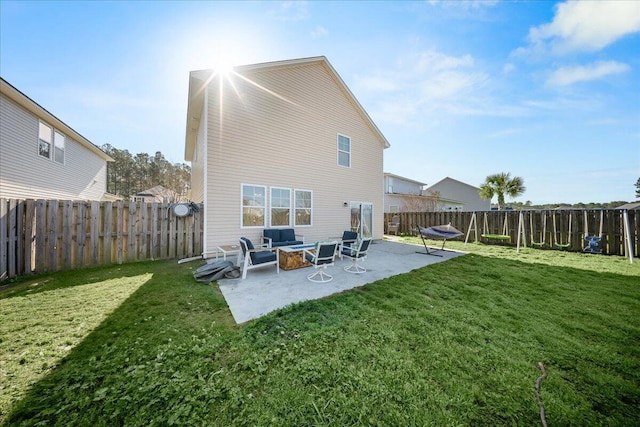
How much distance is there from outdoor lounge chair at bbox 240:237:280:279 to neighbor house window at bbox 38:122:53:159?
11.4 m

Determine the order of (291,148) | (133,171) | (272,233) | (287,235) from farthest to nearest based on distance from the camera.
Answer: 1. (133,171)
2. (291,148)
3. (287,235)
4. (272,233)

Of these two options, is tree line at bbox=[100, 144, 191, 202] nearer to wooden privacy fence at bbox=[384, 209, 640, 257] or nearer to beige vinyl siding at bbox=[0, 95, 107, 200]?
beige vinyl siding at bbox=[0, 95, 107, 200]

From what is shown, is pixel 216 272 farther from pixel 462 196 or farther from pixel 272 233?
pixel 462 196

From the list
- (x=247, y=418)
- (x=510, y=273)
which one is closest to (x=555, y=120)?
(x=510, y=273)

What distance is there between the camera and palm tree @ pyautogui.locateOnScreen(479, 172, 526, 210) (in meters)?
22.2

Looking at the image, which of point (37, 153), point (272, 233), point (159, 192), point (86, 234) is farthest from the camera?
point (159, 192)

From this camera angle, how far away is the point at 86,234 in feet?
19.8

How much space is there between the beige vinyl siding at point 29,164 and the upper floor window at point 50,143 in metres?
0.23

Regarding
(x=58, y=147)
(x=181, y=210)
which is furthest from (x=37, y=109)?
(x=181, y=210)

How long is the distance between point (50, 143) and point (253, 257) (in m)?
12.5

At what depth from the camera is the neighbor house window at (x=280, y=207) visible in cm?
837

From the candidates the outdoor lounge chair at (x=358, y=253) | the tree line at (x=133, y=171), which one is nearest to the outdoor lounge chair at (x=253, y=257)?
the outdoor lounge chair at (x=358, y=253)

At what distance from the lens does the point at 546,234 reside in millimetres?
9906

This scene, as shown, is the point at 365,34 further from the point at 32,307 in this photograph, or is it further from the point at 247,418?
the point at 32,307
